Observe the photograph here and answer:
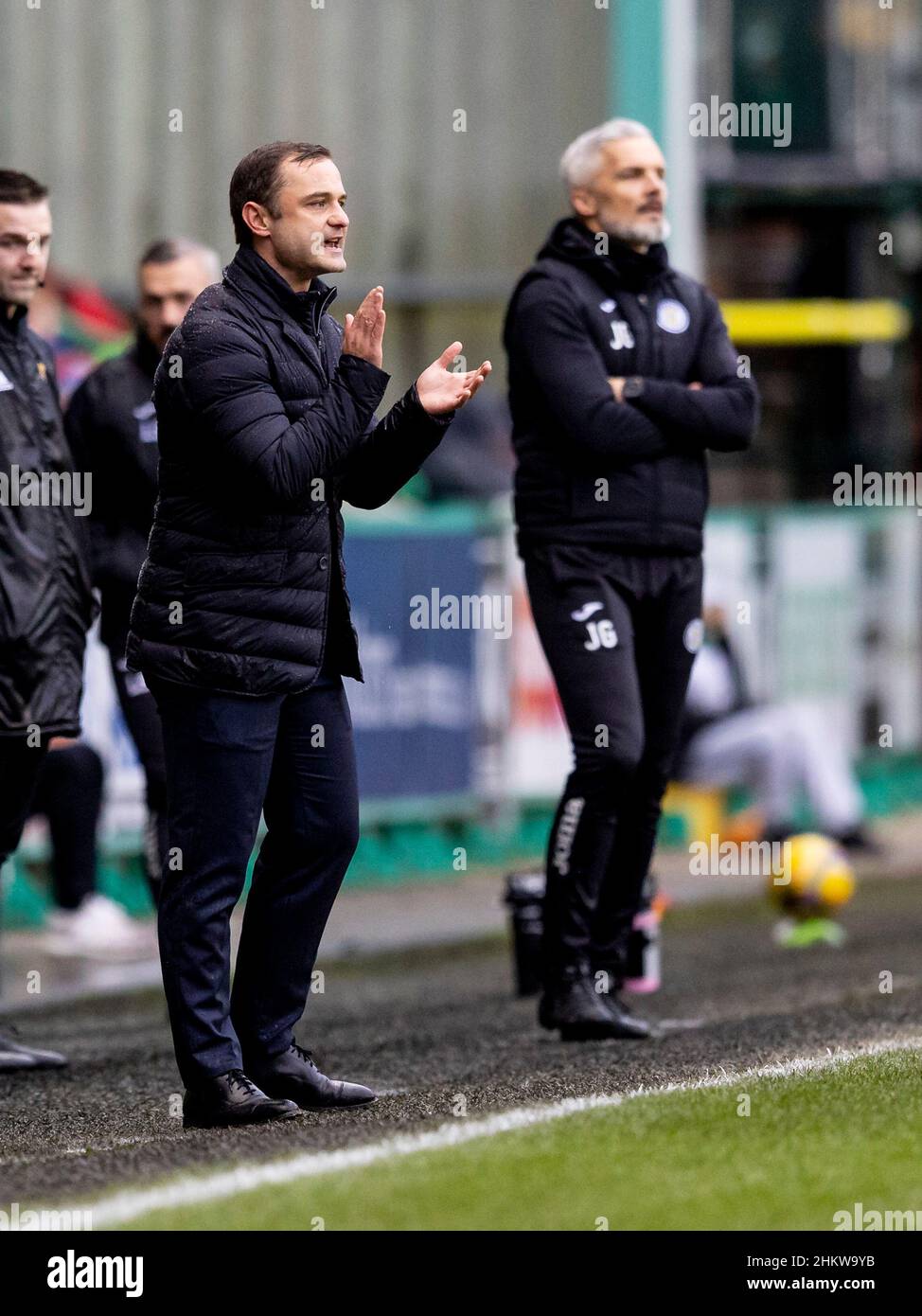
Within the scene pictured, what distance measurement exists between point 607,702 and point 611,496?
54 cm

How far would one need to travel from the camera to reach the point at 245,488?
532 cm

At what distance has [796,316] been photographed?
19391mm

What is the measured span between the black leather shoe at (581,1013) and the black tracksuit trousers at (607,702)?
0.04 m

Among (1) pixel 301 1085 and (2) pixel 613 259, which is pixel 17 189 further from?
(1) pixel 301 1085

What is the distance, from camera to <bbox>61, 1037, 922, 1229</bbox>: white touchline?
4.66m

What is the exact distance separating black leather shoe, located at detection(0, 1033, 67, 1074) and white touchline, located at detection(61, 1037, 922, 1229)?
1.85 m
